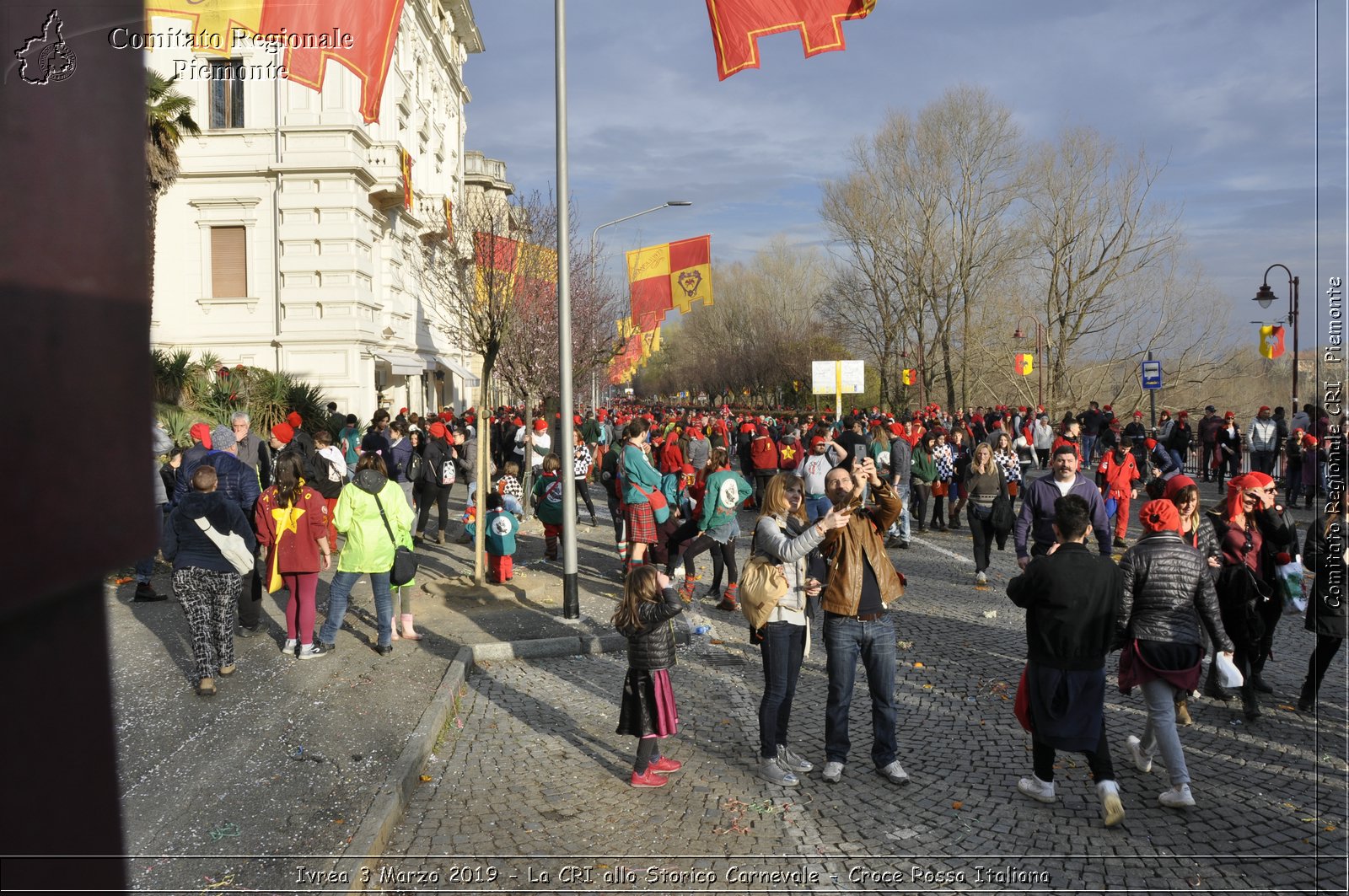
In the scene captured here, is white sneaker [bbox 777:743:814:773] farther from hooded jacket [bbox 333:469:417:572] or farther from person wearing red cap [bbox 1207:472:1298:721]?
hooded jacket [bbox 333:469:417:572]

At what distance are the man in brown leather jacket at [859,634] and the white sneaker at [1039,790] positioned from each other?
26.1 inches

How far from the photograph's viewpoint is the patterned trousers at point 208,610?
22.6 feet

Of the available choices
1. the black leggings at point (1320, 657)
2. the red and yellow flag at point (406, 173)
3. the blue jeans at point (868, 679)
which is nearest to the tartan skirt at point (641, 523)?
the blue jeans at point (868, 679)

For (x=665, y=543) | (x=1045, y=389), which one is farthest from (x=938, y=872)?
(x=1045, y=389)

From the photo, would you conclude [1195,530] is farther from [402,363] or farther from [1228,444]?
[402,363]

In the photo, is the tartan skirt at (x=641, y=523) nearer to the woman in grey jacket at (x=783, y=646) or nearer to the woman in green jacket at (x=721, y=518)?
the woman in green jacket at (x=721, y=518)

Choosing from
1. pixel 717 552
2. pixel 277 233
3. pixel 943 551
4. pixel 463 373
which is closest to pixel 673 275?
pixel 463 373

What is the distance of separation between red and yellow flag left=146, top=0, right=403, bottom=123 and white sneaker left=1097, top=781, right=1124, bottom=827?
716 centimetres

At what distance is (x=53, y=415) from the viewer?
78cm

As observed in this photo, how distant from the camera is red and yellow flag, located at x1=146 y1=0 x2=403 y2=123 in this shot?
6.32 metres

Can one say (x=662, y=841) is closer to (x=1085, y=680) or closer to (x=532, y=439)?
(x=1085, y=680)

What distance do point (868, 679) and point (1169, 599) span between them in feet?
5.79

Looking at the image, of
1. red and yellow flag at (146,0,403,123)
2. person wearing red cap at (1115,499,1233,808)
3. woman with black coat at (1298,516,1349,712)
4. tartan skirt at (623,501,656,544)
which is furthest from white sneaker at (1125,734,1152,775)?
red and yellow flag at (146,0,403,123)

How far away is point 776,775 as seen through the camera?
5332 mm
